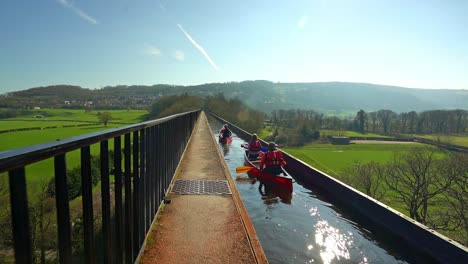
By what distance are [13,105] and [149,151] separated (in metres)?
155

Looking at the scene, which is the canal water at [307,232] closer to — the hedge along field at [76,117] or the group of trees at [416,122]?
the hedge along field at [76,117]

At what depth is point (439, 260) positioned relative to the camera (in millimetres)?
6891

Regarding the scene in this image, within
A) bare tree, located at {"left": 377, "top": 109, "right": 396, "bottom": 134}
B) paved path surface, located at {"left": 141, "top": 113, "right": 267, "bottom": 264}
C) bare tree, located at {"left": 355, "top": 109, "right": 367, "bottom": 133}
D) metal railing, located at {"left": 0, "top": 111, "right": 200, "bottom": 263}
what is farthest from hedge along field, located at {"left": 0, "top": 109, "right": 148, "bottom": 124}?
metal railing, located at {"left": 0, "top": 111, "right": 200, "bottom": 263}

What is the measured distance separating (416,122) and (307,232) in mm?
111882

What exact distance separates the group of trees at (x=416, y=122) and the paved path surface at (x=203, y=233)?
112 metres

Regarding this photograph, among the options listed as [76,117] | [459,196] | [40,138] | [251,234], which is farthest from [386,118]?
[251,234]

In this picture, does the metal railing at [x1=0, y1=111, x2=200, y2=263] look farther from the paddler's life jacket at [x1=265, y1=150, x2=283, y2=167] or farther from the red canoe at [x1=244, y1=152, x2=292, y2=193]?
the paddler's life jacket at [x1=265, y1=150, x2=283, y2=167]

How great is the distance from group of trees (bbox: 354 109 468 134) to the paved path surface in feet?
367

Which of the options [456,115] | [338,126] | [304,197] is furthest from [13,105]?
[456,115]

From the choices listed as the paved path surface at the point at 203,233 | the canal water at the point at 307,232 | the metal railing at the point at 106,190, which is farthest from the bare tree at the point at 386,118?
the metal railing at the point at 106,190

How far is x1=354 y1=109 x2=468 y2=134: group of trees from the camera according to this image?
98562mm

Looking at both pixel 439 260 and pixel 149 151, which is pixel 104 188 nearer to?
pixel 149 151

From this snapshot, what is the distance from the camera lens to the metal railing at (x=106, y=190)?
70.5 inches

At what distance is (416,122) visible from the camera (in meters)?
104
